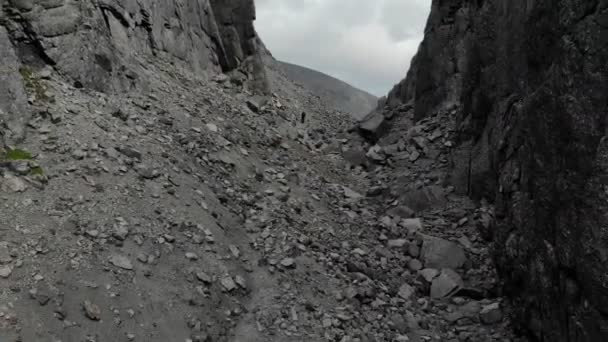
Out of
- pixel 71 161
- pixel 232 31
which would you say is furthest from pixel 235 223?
pixel 232 31

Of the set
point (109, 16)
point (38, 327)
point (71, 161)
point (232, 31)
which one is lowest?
point (38, 327)

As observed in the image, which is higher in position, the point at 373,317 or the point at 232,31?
the point at 232,31

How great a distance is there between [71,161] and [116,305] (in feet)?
14.0

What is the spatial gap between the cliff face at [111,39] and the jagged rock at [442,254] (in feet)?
37.6

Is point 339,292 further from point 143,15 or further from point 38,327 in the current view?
point 143,15

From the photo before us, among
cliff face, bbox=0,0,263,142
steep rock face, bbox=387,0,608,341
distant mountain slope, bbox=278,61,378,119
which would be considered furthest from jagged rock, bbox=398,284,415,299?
A: distant mountain slope, bbox=278,61,378,119

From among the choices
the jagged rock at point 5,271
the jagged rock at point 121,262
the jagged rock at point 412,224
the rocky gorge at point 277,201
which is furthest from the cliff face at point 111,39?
the jagged rock at point 412,224

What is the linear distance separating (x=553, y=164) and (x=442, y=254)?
626 cm

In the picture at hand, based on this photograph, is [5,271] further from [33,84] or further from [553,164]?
[553,164]

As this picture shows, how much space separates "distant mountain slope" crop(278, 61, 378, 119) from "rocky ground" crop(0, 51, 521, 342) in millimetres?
40995

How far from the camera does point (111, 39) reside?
691 inches

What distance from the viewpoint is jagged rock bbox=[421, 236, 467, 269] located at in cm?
1372

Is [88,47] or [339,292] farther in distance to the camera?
[88,47]

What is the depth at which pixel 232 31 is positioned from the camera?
25750 mm
